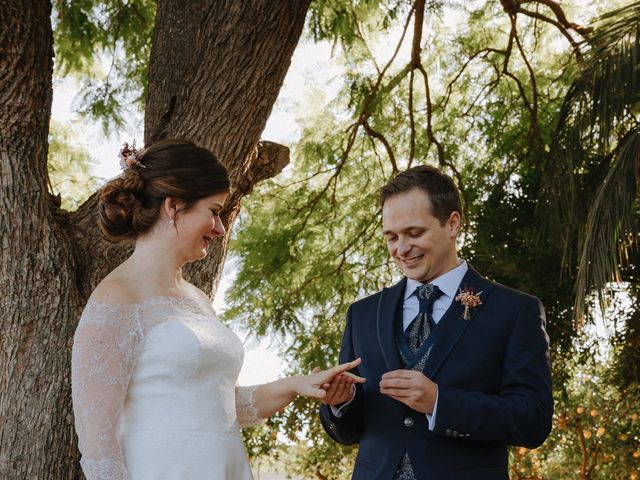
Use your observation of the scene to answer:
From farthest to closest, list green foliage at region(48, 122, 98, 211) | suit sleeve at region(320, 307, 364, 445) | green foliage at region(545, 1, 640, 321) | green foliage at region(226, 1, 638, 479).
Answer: green foliage at region(48, 122, 98, 211), green foliage at region(226, 1, 638, 479), green foliage at region(545, 1, 640, 321), suit sleeve at region(320, 307, 364, 445)

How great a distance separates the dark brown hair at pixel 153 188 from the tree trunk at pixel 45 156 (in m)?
0.95

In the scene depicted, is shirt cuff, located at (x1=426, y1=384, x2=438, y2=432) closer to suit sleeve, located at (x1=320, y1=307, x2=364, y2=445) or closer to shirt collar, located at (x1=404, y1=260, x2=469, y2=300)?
suit sleeve, located at (x1=320, y1=307, x2=364, y2=445)

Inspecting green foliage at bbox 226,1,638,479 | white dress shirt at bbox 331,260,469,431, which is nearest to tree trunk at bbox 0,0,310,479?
white dress shirt at bbox 331,260,469,431

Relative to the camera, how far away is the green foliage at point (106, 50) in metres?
6.30

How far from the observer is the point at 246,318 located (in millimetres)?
7828

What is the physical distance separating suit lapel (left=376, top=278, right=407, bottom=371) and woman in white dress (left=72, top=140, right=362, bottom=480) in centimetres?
13

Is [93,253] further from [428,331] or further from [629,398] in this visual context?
[629,398]

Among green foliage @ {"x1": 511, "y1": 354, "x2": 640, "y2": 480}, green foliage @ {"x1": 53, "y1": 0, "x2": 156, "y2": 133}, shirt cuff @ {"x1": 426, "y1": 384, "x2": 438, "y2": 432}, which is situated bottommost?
shirt cuff @ {"x1": 426, "y1": 384, "x2": 438, "y2": 432}

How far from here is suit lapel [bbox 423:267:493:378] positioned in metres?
2.86

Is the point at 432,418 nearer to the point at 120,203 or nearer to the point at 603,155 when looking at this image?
the point at 120,203

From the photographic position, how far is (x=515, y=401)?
2758 millimetres

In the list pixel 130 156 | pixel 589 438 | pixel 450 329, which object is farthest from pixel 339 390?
pixel 589 438

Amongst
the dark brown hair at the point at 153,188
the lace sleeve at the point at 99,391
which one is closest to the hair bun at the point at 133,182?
the dark brown hair at the point at 153,188

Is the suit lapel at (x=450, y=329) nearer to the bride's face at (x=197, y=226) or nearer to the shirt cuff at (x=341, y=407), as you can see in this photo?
the shirt cuff at (x=341, y=407)
